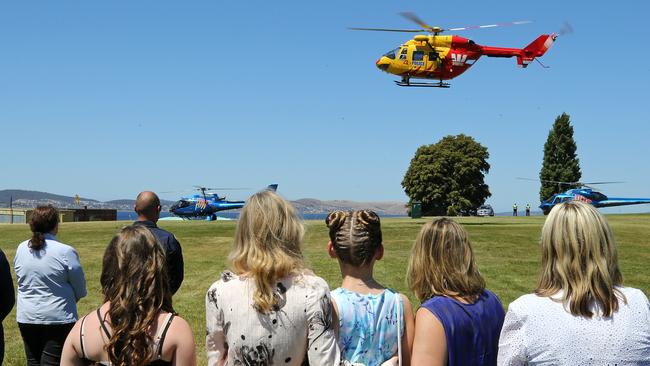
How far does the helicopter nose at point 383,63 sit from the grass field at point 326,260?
31.4 feet

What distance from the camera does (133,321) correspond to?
3008mm

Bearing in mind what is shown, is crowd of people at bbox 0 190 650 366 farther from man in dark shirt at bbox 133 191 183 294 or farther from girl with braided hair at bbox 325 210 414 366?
man in dark shirt at bbox 133 191 183 294

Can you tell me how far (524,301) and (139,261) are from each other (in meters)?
1.98

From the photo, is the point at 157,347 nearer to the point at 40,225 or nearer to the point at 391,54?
the point at 40,225

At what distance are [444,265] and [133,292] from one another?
70.5 inches

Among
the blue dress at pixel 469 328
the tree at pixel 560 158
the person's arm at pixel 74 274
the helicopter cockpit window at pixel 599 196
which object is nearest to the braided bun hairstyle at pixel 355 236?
the blue dress at pixel 469 328

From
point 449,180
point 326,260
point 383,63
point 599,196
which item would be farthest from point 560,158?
point 326,260

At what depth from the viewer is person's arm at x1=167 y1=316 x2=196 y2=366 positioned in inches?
119

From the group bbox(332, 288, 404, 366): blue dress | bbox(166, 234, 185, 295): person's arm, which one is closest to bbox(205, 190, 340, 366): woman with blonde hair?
bbox(332, 288, 404, 366): blue dress

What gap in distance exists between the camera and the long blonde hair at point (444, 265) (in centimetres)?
362

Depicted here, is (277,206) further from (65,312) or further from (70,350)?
(65,312)

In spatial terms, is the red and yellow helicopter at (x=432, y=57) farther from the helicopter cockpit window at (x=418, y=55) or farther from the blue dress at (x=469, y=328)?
the blue dress at (x=469, y=328)

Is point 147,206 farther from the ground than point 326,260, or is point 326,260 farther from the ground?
point 147,206

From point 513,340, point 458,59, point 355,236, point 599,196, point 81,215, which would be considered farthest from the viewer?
point 81,215
